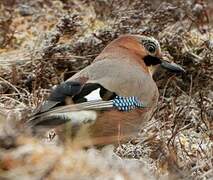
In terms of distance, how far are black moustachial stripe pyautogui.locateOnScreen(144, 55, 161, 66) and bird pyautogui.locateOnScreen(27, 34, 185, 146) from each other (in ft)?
0.21

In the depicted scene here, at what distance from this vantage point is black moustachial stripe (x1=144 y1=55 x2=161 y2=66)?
6.44 meters

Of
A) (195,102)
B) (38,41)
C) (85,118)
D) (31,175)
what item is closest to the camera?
(31,175)

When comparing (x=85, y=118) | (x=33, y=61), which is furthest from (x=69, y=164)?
(x=33, y=61)

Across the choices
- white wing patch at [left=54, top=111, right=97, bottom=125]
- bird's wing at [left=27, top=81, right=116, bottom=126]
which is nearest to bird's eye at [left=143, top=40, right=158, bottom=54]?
bird's wing at [left=27, top=81, right=116, bottom=126]

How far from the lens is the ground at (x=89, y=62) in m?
4.30

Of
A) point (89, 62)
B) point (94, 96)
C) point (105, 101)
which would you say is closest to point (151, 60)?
point (105, 101)

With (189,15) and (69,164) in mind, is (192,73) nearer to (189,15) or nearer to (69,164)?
(189,15)

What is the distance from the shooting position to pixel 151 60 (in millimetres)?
6461

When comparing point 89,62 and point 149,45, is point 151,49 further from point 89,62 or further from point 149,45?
point 89,62

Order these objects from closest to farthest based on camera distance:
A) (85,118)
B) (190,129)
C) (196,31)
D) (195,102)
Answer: (85,118), (190,129), (195,102), (196,31)

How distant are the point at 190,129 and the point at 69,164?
7.75 ft

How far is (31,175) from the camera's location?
4164 mm

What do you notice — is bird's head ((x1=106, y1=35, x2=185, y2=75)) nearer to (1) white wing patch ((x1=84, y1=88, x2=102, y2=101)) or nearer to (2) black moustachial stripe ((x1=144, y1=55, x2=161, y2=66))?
(2) black moustachial stripe ((x1=144, y1=55, x2=161, y2=66))

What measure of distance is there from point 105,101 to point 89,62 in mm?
2164
